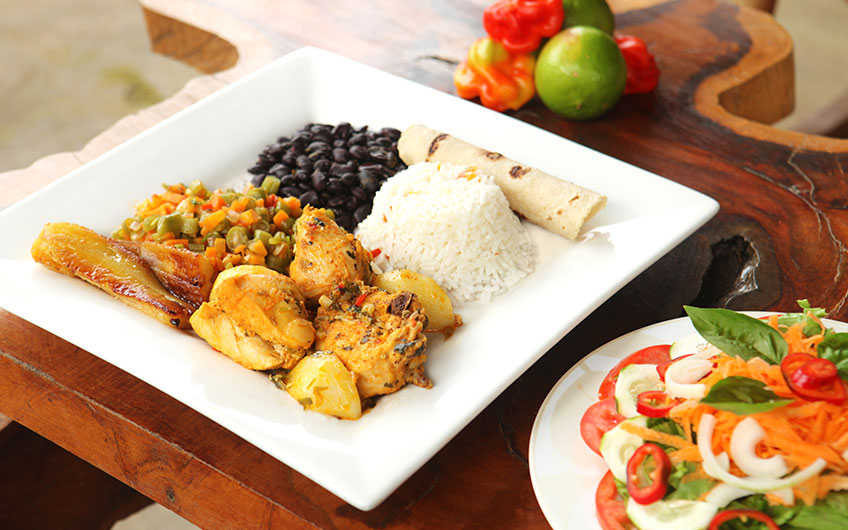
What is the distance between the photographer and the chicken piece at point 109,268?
2234 millimetres

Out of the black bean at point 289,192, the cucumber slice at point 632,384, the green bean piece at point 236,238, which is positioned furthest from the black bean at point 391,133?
the cucumber slice at point 632,384

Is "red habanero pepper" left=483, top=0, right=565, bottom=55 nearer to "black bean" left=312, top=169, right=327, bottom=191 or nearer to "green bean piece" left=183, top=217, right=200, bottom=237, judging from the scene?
"black bean" left=312, top=169, right=327, bottom=191

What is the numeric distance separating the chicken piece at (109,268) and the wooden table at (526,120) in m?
0.22

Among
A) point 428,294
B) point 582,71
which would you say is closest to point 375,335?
Answer: point 428,294

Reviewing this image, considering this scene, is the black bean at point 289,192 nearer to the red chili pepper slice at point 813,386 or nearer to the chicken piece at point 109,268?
the chicken piece at point 109,268

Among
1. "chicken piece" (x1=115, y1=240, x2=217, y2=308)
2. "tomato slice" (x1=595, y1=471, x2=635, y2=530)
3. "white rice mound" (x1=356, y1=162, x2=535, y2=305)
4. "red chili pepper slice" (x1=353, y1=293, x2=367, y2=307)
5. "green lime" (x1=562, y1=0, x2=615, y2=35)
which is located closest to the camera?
"tomato slice" (x1=595, y1=471, x2=635, y2=530)

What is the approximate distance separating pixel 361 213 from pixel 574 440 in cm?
127

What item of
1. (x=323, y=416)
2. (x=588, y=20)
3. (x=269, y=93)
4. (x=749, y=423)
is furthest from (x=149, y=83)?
(x=749, y=423)

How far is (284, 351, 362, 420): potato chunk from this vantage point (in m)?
1.91

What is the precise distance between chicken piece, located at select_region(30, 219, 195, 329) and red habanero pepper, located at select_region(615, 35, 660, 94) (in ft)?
6.88

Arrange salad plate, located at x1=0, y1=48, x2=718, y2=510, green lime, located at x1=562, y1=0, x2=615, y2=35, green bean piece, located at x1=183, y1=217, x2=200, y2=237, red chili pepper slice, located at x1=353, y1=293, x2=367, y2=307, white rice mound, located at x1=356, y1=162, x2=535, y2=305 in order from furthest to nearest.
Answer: green lime, located at x1=562, y1=0, x2=615, y2=35 < green bean piece, located at x1=183, y1=217, x2=200, y2=237 < white rice mound, located at x1=356, y1=162, x2=535, y2=305 < red chili pepper slice, located at x1=353, y1=293, x2=367, y2=307 < salad plate, located at x1=0, y1=48, x2=718, y2=510

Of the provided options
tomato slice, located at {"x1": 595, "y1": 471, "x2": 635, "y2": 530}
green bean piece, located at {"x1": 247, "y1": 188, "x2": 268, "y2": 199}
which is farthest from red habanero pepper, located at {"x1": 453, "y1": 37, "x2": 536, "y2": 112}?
tomato slice, located at {"x1": 595, "y1": 471, "x2": 635, "y2": 530}

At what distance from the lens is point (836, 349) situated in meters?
1.62

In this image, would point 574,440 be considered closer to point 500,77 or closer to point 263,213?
point 263,213
